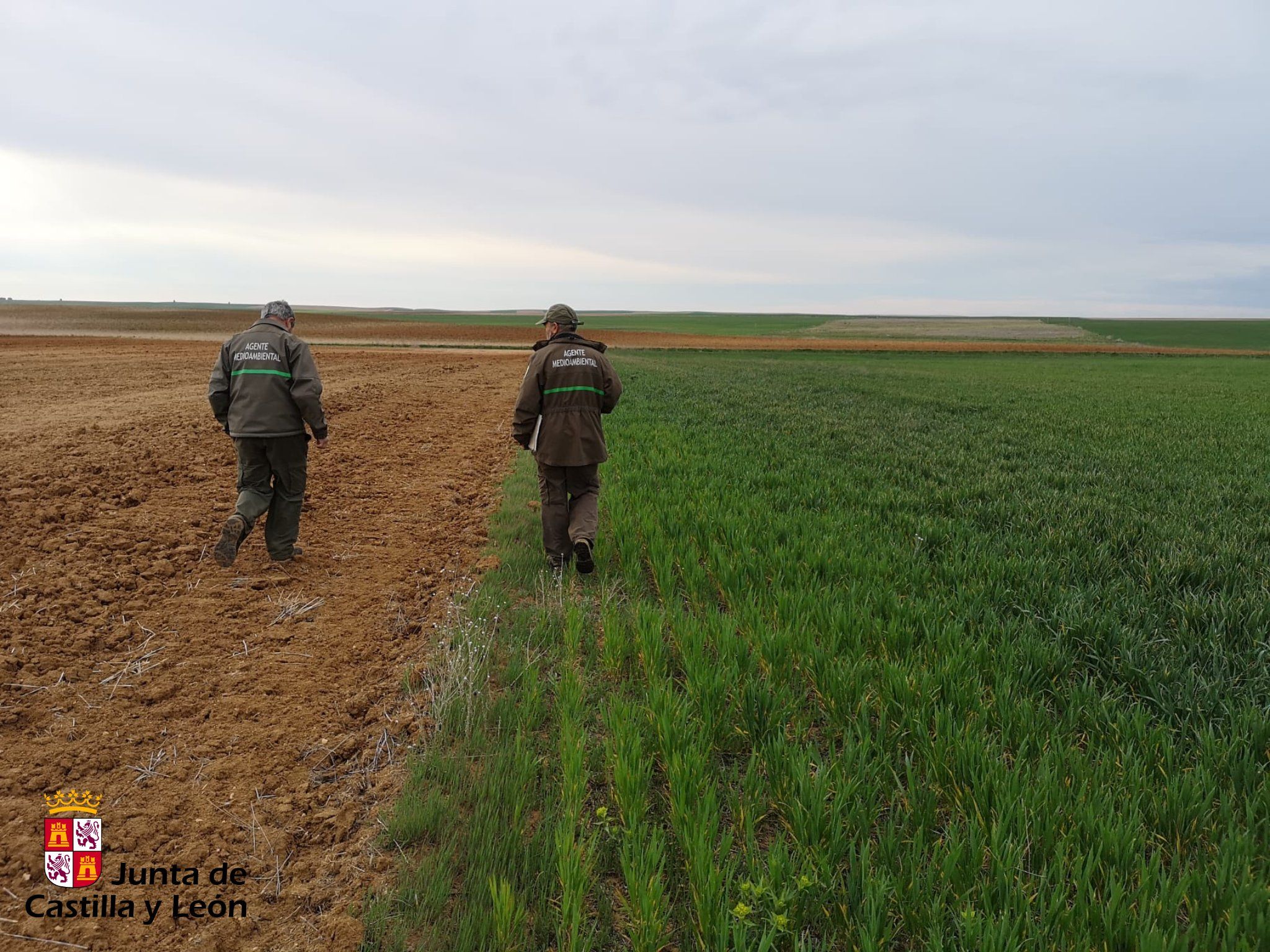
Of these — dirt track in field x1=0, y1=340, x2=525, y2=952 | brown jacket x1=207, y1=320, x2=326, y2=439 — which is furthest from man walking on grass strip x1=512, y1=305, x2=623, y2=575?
brown jacket x1=207, y1=320, x2=326, y2=439

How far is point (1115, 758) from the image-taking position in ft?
9.21

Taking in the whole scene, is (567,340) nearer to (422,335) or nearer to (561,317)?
(561,317)

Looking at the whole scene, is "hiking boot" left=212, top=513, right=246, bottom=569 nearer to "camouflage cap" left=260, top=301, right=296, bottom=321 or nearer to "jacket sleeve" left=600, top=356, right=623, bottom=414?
"camouflage cap" left=260, top=301, right=296, bottom=321

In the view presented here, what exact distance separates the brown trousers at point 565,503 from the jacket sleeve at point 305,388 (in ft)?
6.71

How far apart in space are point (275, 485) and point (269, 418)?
0.68 meters

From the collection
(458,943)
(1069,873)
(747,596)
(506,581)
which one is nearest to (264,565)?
(506,581)

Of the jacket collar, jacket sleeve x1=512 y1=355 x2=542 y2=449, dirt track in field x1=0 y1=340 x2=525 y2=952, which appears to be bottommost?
dirt track in field x1=0 y1=340 x2=525 y2=952

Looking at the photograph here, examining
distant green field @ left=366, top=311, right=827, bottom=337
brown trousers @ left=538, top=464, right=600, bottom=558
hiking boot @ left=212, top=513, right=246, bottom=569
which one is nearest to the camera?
hiking boot @ left=212, top=513, right=246, bottom=569

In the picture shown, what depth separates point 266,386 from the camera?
5758 millimetres

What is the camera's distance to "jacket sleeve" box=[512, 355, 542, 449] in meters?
5.89

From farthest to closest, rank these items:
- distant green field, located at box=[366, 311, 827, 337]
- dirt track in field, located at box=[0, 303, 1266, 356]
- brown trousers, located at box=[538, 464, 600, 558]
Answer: distant green field, located at box=[366, 311, 827, 337] < dirt track in field, located at box=[0, 303, 1266, 356] < brown trousers, located at box=[538, 464, 600, 558]

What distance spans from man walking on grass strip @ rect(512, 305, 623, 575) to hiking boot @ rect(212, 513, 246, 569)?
8.41 feet

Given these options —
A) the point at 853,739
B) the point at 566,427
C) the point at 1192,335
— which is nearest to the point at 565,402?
the point at 566,427

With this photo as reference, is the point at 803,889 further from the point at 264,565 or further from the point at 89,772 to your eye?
the point at 264,565
